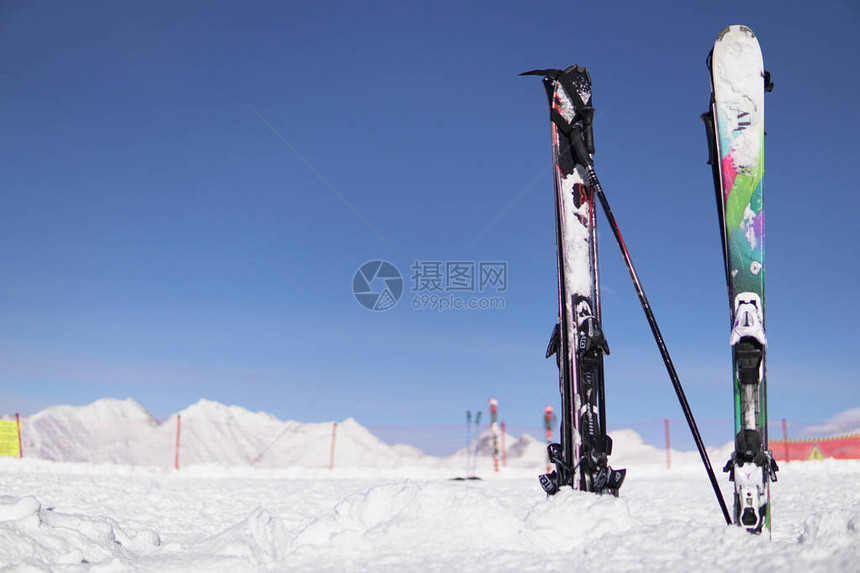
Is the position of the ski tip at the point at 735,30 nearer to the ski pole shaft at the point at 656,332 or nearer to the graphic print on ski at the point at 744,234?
the graphic print on ski at the point at 744,234

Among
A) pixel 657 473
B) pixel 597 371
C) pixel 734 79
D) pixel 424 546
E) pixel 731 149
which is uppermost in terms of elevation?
pixel 734 79

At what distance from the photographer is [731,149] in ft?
17.5

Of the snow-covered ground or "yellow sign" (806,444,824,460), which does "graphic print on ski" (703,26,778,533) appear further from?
"yellow sign" (806,444,824,460)

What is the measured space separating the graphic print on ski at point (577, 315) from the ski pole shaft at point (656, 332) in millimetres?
157

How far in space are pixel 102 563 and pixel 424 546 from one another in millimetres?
1832

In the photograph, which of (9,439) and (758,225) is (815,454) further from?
(9,439)

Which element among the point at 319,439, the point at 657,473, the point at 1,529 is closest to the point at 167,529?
the point at 1,529

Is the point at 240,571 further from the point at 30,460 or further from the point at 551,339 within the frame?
the point at 30,460

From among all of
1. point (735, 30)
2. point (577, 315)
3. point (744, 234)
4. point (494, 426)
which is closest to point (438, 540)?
point (577, 315)

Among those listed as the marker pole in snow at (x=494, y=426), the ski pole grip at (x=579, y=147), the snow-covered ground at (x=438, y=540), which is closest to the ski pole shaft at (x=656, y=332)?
the ski pole grip at (x=579, y=147)

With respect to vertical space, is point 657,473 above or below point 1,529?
below

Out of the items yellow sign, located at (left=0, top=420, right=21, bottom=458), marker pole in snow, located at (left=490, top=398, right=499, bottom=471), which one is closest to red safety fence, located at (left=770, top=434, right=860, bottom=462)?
marker pole in snow, located at (left=490, top=398, right=499, bottom=471)

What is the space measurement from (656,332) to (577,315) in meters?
0.66

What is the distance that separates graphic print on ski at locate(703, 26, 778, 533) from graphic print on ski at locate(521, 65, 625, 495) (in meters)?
0.97
